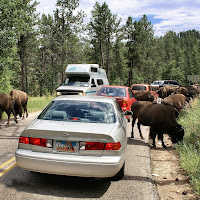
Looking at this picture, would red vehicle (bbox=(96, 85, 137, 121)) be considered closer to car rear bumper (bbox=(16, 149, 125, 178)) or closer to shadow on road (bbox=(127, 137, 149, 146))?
shadow on road (bbox=(127, 137, 149, 146))

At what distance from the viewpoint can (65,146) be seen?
4203 mm

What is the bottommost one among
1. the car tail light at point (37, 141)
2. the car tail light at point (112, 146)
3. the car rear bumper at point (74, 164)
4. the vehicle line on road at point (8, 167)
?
the vehicle line on road at point (8, 167)

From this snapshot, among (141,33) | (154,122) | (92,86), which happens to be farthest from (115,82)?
(154,122)

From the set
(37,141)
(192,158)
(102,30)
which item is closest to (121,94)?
(192,158)

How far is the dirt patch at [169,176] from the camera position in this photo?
459 cm

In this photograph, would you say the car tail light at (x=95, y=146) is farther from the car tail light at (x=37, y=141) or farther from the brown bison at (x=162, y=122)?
the brown bison at (x=162, y=122)

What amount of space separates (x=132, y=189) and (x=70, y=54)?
1337 inches

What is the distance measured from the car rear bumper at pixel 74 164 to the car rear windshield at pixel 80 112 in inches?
34.4

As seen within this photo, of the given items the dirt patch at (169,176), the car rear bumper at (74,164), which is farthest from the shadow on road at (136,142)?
the car rear bumper at (74,164)

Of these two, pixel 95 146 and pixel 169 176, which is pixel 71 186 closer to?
pixel 95 146

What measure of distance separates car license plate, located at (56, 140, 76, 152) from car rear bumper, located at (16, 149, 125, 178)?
10 centimetres

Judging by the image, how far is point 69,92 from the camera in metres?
16.9

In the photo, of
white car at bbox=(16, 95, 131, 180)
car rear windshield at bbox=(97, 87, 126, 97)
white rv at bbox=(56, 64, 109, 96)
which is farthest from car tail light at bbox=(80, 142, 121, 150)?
white rv at bbox=(56, 64, 109, 96)

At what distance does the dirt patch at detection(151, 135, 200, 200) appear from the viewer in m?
4.59
